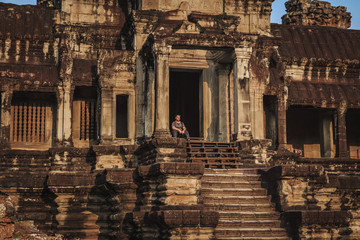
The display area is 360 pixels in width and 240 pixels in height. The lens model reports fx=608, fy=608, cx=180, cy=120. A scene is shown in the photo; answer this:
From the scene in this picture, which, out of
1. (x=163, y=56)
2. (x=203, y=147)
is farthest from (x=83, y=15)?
(x=203, y=147)

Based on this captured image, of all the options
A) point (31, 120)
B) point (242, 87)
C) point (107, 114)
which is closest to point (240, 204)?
point (242, 87)

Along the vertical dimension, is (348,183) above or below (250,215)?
above

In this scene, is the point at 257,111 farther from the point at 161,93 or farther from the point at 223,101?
the point at 161,93

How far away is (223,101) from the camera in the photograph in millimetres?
20625

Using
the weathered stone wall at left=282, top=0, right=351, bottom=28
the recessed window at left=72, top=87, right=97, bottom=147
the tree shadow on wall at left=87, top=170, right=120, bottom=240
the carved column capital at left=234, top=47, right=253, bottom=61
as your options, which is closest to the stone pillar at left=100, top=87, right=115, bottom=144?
the recessed window at left=72, top=87, right=97, bottom=147

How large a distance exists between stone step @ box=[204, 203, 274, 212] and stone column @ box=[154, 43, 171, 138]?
4480 mm

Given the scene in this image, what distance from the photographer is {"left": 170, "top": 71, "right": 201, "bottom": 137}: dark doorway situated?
24.0 meters

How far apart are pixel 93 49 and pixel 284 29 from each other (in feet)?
26.6

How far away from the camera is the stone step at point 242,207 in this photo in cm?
1377

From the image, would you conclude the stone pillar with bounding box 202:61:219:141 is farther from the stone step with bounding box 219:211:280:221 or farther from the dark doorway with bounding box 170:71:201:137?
the stone step with bounding box 219:211:280:221

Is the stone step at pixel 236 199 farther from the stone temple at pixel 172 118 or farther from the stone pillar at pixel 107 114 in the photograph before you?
the stone pillar at pixel 107 114

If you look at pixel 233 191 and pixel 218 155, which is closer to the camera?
pixel 233 191

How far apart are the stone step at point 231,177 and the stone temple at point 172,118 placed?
0.09 feet

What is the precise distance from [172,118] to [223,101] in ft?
13.5
